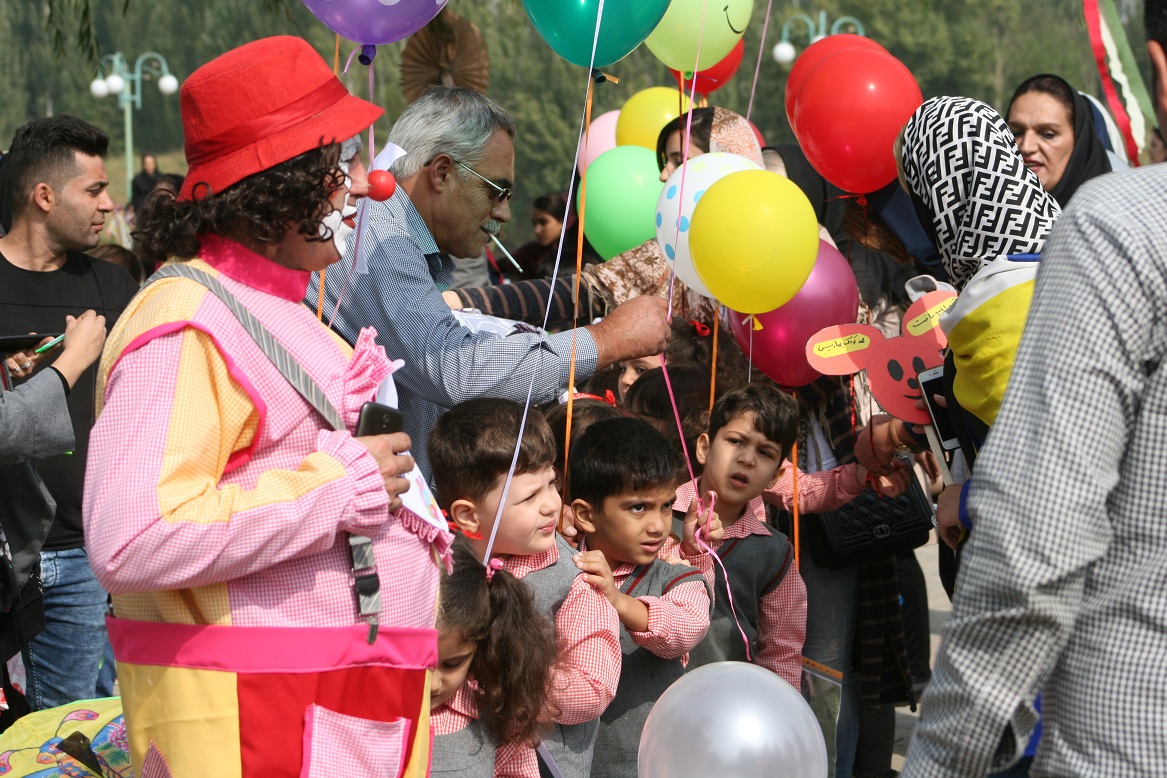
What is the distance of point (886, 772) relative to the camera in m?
4.30

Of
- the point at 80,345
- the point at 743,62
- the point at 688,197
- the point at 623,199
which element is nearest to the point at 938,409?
the point at 688,197

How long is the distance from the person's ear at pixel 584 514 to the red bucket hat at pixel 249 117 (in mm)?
1455

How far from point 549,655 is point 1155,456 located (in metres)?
1.50

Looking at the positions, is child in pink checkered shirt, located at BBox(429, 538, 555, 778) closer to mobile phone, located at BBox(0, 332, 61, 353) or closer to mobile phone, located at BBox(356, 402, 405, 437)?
mobile phone, located at BBox(356, 402, 405, 437)

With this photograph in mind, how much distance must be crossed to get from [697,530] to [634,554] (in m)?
0.37

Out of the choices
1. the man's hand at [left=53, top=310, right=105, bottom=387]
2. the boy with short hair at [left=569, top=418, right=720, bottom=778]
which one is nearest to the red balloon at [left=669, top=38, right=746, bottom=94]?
the boy with short hair at [left=569, top=418, right=720, bottom=778]

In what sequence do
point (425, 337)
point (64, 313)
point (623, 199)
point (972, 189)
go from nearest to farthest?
point (972, 189), point (425, 337), point (64, 313), point (623, 199)

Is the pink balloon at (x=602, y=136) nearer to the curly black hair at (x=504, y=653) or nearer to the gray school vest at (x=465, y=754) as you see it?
the curly black hair at (x=504, y=653)

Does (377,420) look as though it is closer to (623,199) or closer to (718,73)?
(623,199)

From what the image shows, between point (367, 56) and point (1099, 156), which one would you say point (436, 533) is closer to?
point (367, 56)

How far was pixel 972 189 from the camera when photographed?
2.43m

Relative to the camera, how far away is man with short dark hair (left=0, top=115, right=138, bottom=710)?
4.07 metres

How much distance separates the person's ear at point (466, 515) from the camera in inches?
116

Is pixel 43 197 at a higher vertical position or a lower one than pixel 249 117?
lower
